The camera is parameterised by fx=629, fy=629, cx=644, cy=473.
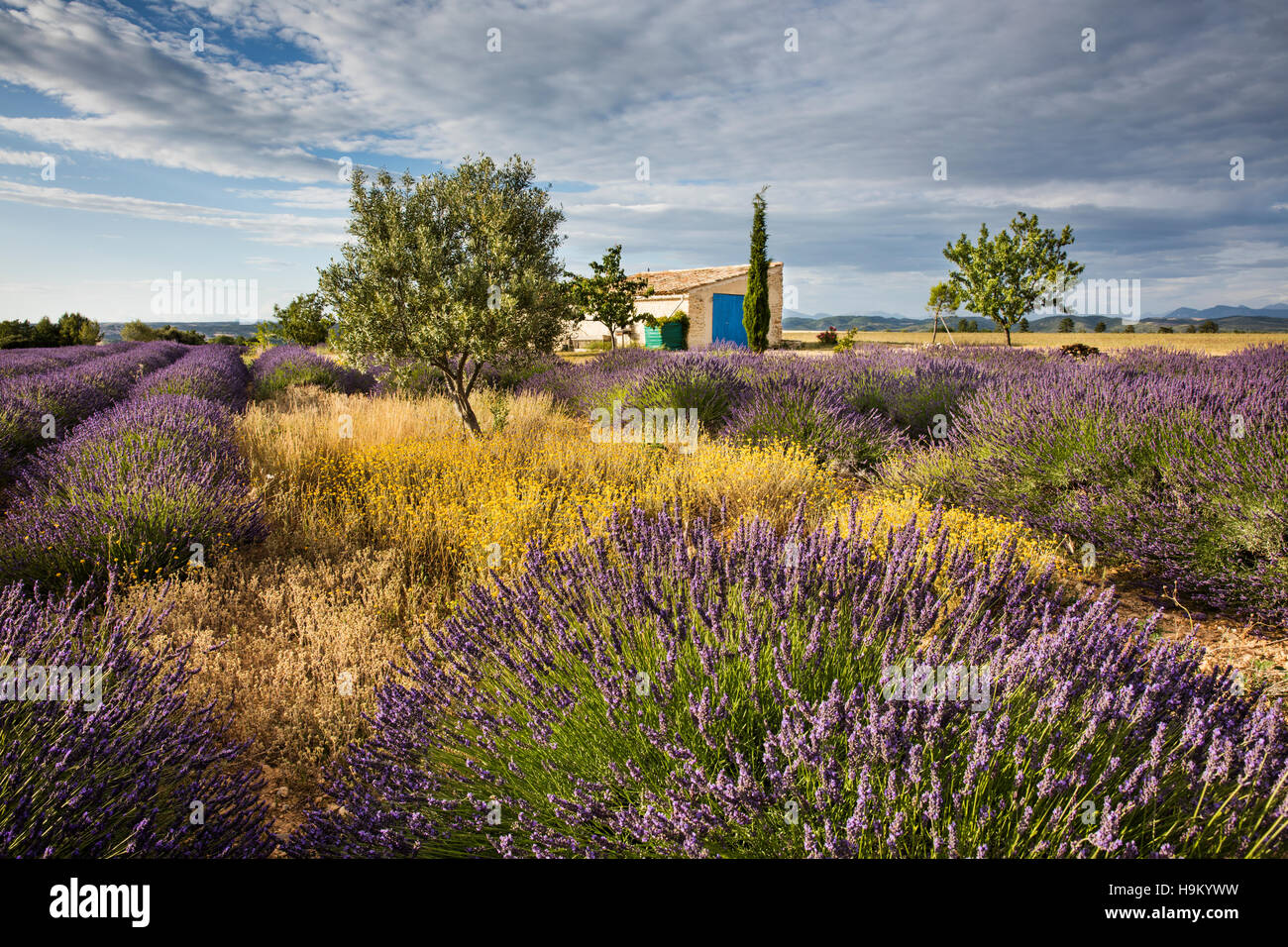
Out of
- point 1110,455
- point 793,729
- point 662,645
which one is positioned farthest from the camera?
point 1110,455

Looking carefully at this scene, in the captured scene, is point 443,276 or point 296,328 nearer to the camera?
point 443,276

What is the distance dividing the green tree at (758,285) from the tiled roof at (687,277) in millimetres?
4431

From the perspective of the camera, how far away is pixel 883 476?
19.6 ft

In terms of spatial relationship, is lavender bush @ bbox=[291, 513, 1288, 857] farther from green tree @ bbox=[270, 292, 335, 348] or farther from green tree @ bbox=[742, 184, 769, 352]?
green tree @ bbox=[270, 292, 335, 348]

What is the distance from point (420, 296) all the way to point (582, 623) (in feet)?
21.8

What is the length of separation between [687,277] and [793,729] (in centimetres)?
3614

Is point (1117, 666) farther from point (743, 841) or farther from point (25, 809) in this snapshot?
point (25, 809)

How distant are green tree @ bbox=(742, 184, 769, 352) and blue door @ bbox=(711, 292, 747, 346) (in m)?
5.19

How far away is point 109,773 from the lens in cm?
170

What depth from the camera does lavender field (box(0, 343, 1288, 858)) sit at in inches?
55.6

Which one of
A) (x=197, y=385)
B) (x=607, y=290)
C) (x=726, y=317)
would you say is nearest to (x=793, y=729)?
(x=197, y=385)

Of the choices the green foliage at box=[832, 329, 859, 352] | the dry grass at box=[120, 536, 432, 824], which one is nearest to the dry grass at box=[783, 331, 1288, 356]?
the green foliage at box=[832, 329, 859, 352]

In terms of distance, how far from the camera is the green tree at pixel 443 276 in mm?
7684

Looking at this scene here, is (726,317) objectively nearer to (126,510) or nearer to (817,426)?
(817,426)
